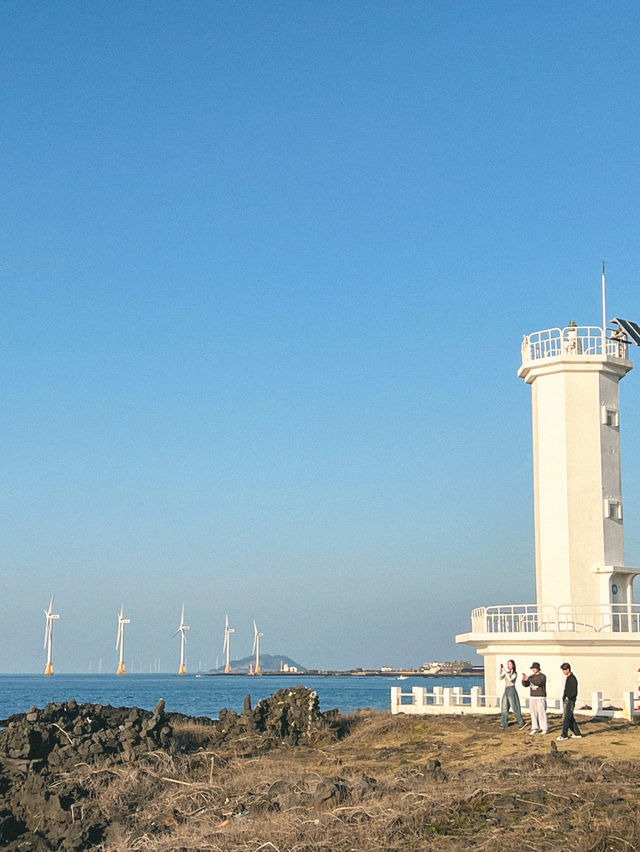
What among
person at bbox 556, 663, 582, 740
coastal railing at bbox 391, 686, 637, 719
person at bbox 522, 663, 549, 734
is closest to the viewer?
person at bbox 556, 663, 582, 740

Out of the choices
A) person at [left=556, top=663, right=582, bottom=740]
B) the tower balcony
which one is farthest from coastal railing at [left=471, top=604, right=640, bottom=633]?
person at [left=556, top=663, right=582, bottom=740]

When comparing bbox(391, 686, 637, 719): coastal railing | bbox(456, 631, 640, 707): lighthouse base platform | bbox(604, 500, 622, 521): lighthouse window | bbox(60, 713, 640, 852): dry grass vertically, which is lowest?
bbox(60, 713, 640, 852): dry grass

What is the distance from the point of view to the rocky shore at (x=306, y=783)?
1658cm

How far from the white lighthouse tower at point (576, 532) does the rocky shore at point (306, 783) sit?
3856 millimetres

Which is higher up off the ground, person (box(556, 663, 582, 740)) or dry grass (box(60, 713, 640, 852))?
person (box(556, 663, 582, 740))

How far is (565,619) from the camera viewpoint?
32000 mm

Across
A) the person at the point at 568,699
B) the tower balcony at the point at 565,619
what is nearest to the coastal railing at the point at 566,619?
the tower balcony at the point at 565,619

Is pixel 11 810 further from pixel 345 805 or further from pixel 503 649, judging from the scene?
pixel 503 649

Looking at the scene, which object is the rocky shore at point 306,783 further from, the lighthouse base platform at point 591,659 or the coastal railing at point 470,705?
the lighthouse base platform at point 591,659

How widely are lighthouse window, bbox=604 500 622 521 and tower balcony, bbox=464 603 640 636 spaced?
9.33ft

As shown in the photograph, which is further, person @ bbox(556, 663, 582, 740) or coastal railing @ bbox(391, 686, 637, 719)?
coastal railing @ bbox(391, 686, 637, 719)

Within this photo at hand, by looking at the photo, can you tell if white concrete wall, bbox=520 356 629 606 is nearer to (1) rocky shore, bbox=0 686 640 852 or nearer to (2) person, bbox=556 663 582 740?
(1) rocky shore, bbox=0 686 640 852

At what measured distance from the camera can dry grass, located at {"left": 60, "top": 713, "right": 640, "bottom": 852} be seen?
16.2 m

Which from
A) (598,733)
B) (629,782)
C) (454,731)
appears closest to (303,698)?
(454,731)
